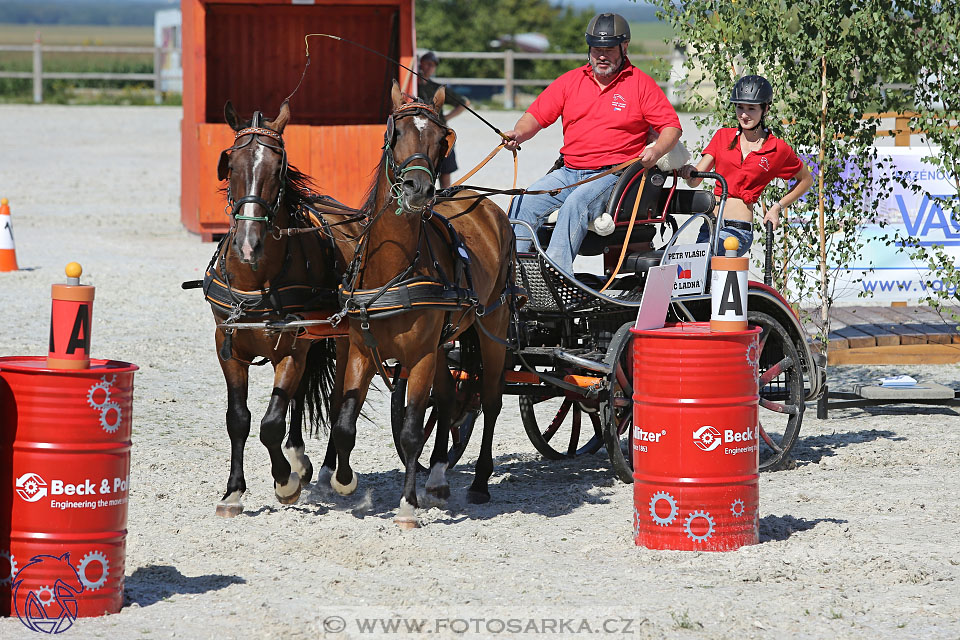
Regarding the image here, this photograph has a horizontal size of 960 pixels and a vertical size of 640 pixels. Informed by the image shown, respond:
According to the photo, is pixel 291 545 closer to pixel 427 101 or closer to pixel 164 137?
pixel 427 101

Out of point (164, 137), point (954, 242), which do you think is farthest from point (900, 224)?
point (164, 137)

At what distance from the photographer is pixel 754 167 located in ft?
25.3

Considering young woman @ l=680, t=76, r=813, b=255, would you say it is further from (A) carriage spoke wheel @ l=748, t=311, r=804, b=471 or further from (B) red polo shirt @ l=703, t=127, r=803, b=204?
(A) carriage spoke wheel @ l=748, t=311, r=804, b=471

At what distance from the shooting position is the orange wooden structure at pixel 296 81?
1641cm

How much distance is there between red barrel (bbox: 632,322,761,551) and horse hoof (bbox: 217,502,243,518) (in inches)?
77.2

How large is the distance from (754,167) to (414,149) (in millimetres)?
2691

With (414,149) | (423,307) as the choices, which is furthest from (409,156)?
(423,307)

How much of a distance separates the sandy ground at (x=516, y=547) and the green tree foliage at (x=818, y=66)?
1507mm

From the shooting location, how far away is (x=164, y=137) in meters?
26.1

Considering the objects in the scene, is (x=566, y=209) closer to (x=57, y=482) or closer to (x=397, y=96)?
(x=397, y=96)

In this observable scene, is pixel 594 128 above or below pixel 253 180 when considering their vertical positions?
above

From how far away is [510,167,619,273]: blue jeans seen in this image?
277 inches

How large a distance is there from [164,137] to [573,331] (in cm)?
2014

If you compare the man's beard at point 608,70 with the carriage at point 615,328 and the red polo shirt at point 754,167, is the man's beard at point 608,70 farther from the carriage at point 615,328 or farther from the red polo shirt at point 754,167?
the red polo shirt at point 754,167
